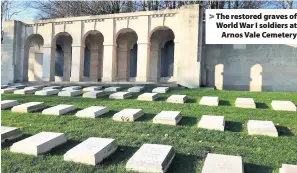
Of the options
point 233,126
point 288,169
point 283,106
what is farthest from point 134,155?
point 283,106

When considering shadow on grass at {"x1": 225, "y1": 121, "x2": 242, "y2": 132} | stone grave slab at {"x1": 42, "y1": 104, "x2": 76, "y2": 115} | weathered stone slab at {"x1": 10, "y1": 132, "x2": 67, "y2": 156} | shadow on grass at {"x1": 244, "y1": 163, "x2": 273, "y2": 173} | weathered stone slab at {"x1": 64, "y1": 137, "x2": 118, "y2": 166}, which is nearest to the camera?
shadow on grass at {"x1": 244, "y1": 163, "x2": 273, "y2": 173}

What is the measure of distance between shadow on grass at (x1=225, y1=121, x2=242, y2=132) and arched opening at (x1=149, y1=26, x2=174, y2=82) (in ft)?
43.3

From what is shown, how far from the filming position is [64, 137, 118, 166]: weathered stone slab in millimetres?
3877

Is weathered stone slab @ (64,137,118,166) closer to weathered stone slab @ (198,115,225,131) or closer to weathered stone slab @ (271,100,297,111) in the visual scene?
weathered stone slab @ (198,115,225,131)

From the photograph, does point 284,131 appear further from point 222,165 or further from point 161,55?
point 161,55

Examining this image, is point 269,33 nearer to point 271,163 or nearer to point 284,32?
point 284,32

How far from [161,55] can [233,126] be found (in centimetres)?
1421

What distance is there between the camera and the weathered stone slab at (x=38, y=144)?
427 cm

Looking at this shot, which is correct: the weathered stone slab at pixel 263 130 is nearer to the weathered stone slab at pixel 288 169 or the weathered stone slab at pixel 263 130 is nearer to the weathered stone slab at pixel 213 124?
the weathered stone slab at pixel 213 124

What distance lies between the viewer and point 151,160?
3.66m

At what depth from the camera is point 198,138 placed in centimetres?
502

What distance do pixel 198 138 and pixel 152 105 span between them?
10.2ft

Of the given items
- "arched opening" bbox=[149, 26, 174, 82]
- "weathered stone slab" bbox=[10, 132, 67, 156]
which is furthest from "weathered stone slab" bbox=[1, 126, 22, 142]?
"arched opening" bbox=[149, 26, 174, 82]

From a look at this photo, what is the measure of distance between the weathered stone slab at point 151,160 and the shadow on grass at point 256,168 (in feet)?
3.45
